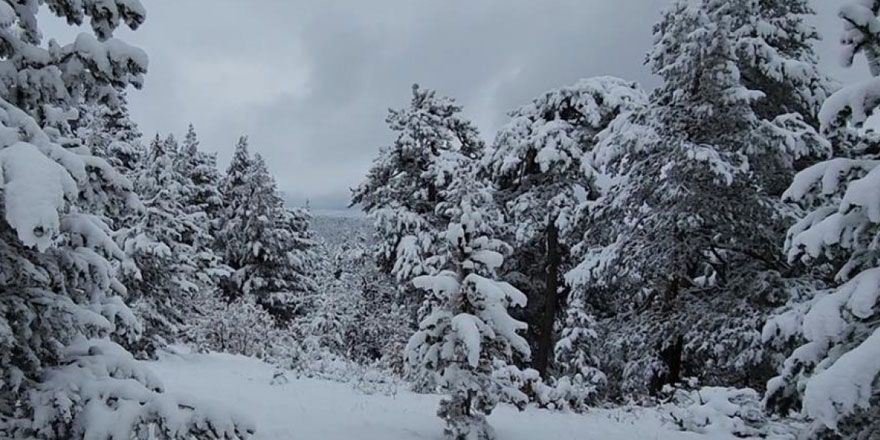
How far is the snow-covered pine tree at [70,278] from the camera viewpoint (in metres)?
3.62

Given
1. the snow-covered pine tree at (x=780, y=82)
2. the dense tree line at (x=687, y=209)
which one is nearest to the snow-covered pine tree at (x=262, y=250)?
the dense tree line at (x=687, y=209)

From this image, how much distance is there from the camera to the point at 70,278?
13.7 ft

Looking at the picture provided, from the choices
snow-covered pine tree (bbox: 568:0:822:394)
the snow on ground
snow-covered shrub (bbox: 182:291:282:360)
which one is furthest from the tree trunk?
snow-covered shrub (bbox: 182:291:282:360)

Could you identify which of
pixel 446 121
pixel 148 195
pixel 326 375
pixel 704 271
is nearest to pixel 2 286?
pixel 326 375

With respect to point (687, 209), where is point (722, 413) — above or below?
below

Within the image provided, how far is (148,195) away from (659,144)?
12.2 meters

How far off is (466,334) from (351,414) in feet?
9.34

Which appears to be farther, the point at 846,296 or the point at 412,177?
the point at 412,177

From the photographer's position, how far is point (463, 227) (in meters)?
7.66

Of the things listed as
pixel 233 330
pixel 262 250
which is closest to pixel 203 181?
pixel 262 250

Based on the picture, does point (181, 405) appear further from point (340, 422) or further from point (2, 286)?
point (340, 422)

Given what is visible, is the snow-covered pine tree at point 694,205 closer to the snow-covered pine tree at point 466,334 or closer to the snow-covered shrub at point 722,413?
the snow-covered shrub at point 722,413

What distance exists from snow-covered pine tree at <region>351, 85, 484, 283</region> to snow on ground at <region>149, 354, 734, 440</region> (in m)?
7.64

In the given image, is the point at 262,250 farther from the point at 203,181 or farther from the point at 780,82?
the point at 780,82
